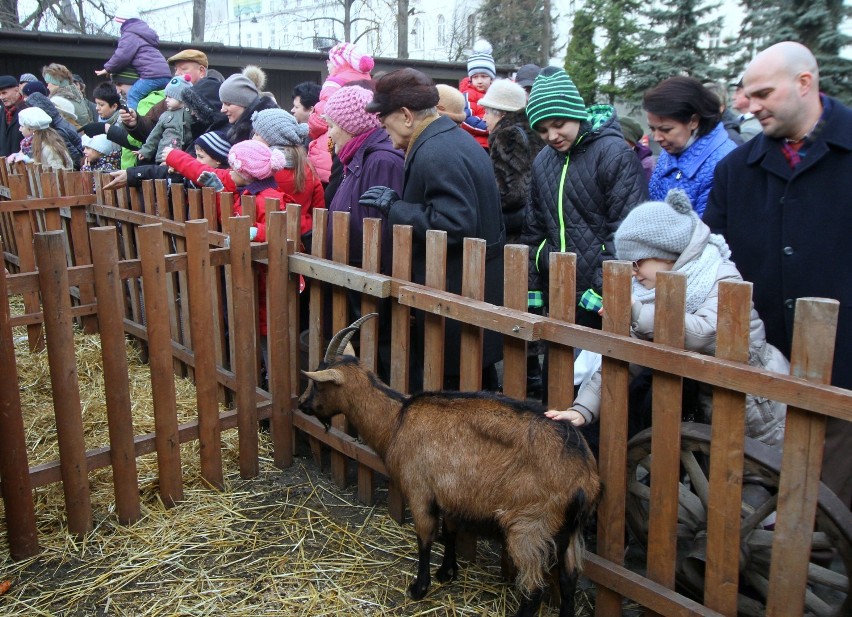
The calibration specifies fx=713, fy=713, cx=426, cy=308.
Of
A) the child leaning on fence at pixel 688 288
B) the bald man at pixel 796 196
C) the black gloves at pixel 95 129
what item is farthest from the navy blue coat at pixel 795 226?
the black gloves at pixel 95 129

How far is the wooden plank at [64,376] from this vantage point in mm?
3041

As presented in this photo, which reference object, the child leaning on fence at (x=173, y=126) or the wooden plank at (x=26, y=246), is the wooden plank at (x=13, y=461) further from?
the child leaning on fence at (x=173, y=126)

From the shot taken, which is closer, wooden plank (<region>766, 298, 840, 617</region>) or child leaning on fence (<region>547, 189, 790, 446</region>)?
wooden plank (<region>766, 298, 840, 617</region>)

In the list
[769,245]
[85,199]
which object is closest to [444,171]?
[769,245]

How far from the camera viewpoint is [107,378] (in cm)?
327

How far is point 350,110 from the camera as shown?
3984 millimetres

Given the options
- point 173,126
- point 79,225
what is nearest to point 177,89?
point 173,126

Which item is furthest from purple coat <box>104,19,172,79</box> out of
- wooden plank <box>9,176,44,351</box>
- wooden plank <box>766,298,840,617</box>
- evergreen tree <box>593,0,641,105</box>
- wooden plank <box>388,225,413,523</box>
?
evergreen tree <box>593,0,641,105</box>

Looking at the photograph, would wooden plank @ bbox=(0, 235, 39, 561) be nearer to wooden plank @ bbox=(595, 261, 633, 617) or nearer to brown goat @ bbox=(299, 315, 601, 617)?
brown goat @ bbox=(299, 315, 601, 617)

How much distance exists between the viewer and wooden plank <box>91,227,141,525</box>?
3.19 meters

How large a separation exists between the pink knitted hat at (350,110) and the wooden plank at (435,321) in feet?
3.73

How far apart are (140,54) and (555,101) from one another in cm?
594

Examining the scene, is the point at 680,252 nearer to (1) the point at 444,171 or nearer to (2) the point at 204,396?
(1) the point at 444,171

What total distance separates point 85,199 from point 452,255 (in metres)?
3.83
